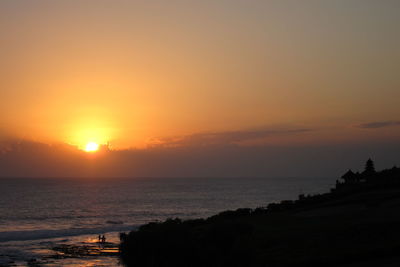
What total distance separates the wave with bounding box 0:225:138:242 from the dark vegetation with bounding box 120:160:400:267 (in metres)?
36.0

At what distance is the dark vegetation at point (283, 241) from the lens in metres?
30.4

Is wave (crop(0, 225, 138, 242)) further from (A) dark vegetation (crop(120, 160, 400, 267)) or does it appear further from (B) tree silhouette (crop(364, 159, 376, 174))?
(B) tree silhouette (crop(364, 159, 376, 174))

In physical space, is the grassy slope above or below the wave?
above

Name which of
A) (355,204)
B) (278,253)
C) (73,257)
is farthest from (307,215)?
(73,257)

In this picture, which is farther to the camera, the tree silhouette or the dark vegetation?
the tree silhouette

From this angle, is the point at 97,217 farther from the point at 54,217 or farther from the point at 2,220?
the point at 2,220

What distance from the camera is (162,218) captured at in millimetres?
108375

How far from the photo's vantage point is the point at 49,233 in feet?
264

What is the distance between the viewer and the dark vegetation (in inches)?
1197

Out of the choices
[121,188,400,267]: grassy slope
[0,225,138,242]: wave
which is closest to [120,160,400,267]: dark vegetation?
[121,188,400,267]: grassy slope

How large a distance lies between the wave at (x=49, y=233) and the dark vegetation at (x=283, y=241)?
36030mm

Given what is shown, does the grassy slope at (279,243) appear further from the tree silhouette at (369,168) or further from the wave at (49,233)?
the tree silhouette at (369,168)

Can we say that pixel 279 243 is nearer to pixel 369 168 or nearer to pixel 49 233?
pixel 49 233

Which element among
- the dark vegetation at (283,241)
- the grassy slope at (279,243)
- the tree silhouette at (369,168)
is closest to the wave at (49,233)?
the dark vegetation at (283,241)
